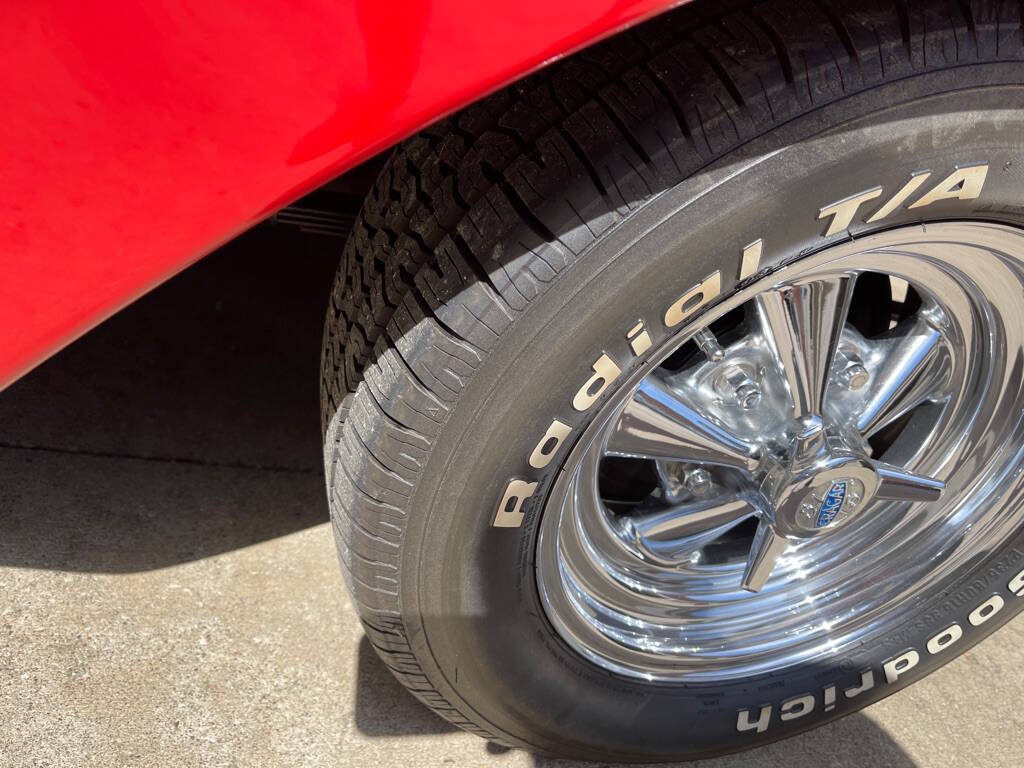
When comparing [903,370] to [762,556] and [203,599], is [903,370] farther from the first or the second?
[203,599]

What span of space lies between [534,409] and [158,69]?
23.4 inches

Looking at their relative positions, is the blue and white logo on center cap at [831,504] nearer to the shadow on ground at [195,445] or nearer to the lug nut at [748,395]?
the lug nut at [748,395]

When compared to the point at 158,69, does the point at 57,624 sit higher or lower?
lower

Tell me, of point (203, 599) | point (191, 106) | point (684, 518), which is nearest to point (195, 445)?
point (203, 599)

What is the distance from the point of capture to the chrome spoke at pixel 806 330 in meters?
1.48

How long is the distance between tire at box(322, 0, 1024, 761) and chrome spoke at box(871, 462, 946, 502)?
0.53 meters

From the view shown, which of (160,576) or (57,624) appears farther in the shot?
(160,576)

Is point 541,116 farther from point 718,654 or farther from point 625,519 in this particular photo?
point 718,654

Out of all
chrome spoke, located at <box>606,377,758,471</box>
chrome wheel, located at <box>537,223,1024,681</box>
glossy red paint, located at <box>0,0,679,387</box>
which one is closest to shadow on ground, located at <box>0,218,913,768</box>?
chrome wheel, located at <box>537,223,1024,681</box>

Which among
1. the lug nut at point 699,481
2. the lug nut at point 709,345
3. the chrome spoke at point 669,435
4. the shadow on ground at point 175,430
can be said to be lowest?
the shadow on ground at point 175,430

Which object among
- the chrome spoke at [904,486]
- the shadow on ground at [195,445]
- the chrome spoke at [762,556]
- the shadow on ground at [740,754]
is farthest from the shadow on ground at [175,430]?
the chrome spoke at [904,486]

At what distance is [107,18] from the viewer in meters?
0.77

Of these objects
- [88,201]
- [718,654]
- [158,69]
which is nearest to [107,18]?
[158,69]

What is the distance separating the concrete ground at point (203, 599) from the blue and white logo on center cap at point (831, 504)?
1.61 feet
